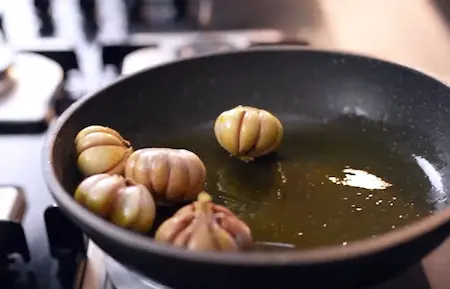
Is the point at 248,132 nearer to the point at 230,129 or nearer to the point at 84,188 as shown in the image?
the point at 230,129

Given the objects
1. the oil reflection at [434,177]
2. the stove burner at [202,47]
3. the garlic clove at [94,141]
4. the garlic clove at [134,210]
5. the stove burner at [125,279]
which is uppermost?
the garlic clove at [94,141]

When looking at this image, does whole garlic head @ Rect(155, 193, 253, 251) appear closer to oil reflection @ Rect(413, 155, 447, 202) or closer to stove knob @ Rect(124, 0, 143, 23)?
oil reflection @ Rect(413, 155, 447, 202)

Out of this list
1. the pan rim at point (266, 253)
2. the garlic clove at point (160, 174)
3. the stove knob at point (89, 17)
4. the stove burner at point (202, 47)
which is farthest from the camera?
the stove knob at point (89, 17)

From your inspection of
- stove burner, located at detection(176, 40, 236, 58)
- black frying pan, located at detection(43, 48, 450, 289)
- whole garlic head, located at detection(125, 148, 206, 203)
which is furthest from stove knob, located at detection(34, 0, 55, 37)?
whole garlic head, located at detection(125, 148, 206, 203)

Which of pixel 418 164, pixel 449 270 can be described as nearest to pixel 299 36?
pixel 418 164

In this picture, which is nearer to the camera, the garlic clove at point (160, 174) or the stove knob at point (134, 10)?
the garlic clove at point (160, 174)

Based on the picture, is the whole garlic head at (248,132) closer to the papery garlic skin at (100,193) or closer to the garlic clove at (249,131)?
the garlic clove at (249,131)

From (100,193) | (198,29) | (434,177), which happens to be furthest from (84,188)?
(198,29)

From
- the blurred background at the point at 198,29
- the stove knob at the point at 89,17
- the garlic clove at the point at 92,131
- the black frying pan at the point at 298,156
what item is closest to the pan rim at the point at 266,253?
the black frying pan at the point at 298,156
